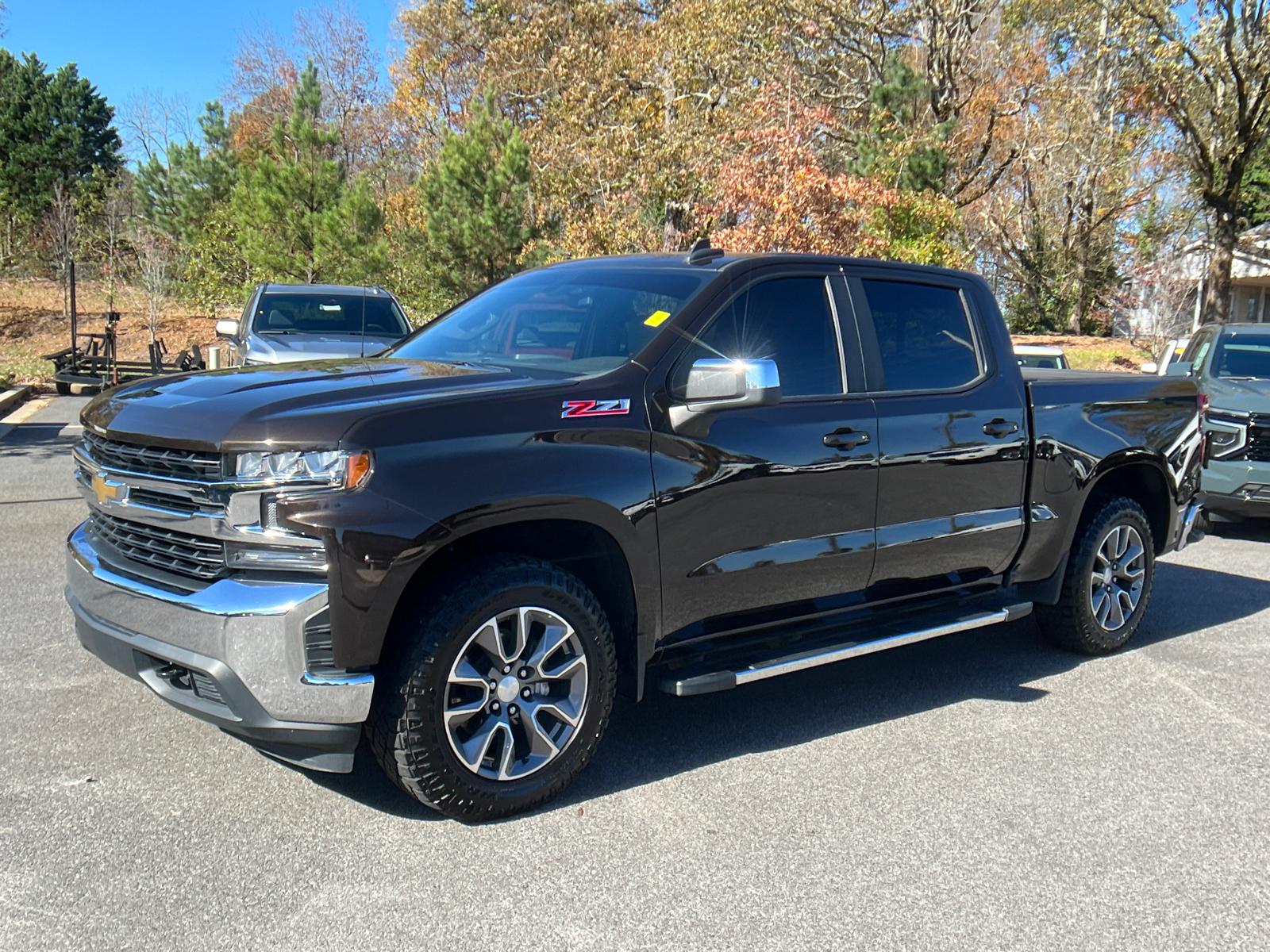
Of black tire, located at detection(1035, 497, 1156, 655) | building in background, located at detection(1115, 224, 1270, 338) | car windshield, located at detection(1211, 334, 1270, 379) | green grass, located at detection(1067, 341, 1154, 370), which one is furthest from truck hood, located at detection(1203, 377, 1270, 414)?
building in background, located at detection(1115, 224, 1270, 338)

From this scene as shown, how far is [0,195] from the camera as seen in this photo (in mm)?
35781

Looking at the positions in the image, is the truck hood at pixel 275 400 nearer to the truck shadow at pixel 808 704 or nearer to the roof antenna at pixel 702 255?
the roof antenna at pixel 702 255

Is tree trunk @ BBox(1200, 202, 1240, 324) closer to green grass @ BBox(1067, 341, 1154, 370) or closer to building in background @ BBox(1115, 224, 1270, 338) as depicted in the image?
building in background @ BBox(1115, 224, 1270, 338)

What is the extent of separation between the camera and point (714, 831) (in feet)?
12.1

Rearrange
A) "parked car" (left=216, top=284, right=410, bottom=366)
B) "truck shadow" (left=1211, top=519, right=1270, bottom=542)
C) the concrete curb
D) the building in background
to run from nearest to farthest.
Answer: "truck shadow" (left=1211, top=519, right=1270, bottom=542)
"parked car" (left=216, top=284, right=410, bottom=366)
the concrete curb
the building in background

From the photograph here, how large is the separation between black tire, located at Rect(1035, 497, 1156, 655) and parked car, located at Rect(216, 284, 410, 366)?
7694 millimetres

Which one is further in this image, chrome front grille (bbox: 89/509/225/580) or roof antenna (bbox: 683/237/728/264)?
roof antenna (bbox: 683/237/728/264)

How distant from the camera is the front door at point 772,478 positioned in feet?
13.2

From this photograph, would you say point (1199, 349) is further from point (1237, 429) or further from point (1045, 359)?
point (1045, 359)

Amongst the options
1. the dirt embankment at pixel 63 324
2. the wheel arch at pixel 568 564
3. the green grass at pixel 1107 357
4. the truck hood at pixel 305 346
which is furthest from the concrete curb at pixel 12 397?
the green grass at pixel 1107 357

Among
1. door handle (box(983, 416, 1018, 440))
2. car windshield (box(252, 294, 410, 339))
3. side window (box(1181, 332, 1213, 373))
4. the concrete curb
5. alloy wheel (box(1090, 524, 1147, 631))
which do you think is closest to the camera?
door handle (box(983, 416, 1018, 440))

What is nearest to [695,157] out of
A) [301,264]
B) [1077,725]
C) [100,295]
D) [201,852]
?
[301,264]

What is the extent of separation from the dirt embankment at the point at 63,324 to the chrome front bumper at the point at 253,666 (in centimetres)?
1987

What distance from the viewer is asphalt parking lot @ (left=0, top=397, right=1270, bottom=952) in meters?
3.09
